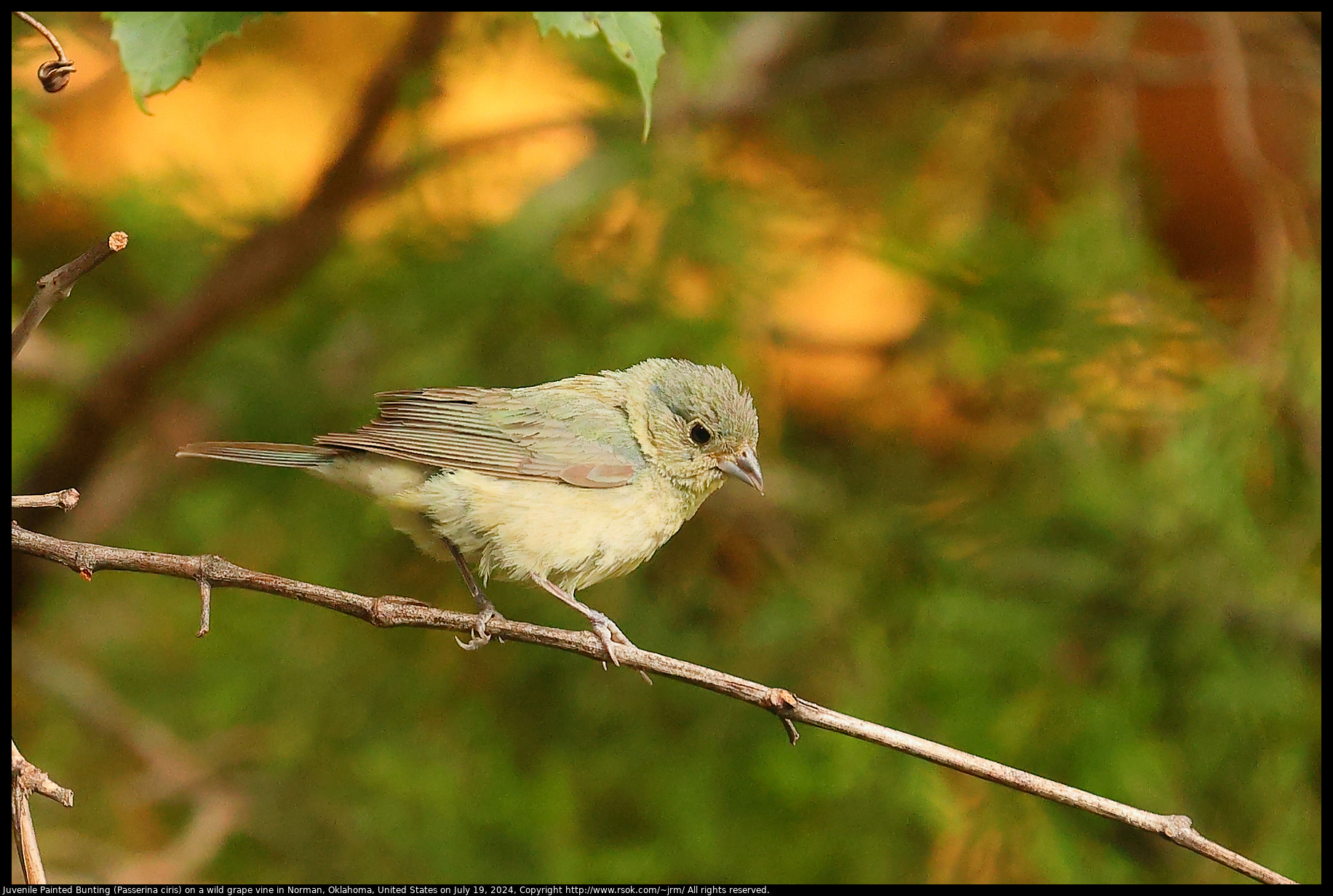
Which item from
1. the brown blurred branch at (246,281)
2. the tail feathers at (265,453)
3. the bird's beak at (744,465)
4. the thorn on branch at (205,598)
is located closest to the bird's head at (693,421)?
the bird's beak at (744,465)

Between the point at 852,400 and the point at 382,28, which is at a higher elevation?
the point at 852,400

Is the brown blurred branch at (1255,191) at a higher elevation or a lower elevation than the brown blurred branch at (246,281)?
higher

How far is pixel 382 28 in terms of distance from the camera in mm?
2490

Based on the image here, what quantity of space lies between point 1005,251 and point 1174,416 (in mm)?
665

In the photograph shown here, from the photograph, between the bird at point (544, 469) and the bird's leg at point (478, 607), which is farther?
the bird at point (544, 469)

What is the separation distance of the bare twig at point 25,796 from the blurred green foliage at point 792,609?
147 centimetres

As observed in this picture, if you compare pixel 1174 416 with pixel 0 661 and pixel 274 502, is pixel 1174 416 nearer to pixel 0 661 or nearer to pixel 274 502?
pixel 274 502

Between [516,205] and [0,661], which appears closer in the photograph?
[0,661]

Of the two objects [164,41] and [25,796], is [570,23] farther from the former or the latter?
[25,796]

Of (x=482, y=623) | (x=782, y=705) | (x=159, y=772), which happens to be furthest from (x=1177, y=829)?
(x=159, y=772)

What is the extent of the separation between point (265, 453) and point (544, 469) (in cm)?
36

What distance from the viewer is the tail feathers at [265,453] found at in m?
1.16

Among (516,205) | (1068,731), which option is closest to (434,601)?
(516,205)

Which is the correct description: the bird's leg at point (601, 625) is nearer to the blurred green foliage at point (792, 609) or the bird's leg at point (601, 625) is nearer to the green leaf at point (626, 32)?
the green leaf at point (626, 32)
